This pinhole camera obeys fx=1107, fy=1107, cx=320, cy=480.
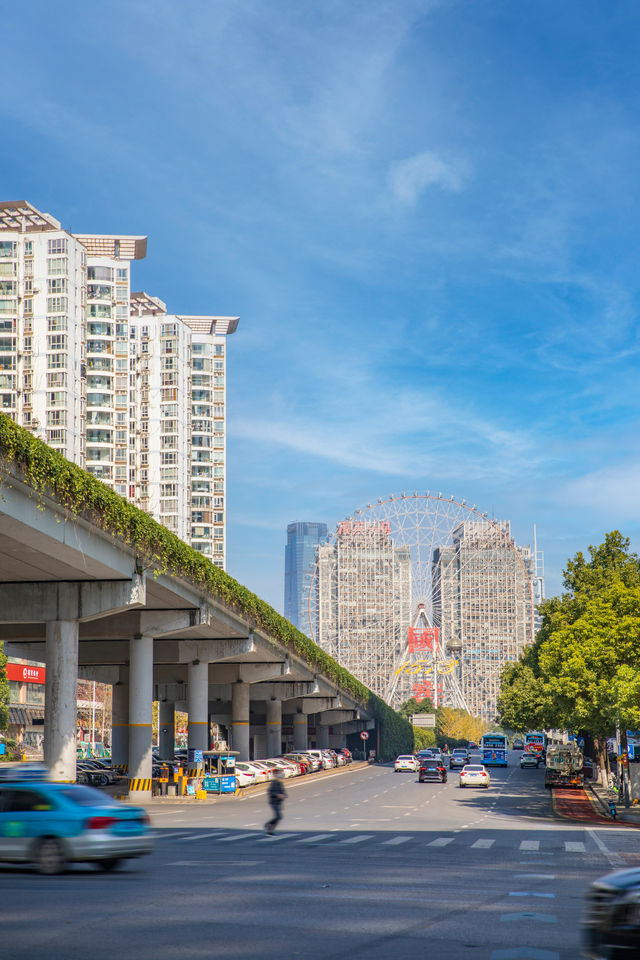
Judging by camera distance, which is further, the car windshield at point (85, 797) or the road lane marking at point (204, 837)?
the road lane marking at point (204, 837)

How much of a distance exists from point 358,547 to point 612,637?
11510 cm

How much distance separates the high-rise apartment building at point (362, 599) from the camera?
522ft

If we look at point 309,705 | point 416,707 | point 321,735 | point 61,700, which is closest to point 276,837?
point 61,700

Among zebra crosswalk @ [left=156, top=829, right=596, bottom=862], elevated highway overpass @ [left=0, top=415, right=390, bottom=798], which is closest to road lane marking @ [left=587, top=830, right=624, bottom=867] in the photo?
zebra crosswalk @ [left=156, top=829, right=596, bottom=862]

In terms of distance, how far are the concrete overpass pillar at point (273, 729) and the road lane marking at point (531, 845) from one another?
6991cm

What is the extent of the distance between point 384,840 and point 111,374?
103749 millimetres

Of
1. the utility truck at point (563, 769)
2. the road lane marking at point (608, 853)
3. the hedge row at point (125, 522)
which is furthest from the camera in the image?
the utility truck at point (563, 769)

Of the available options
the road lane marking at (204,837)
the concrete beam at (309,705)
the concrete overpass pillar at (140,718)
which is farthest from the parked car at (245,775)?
the concrete beam at (309,705)

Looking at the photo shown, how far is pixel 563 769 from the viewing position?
70312mm

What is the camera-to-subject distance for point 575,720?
53.7 meters

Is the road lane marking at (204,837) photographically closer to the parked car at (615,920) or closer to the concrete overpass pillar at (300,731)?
the parked car at (615,920)

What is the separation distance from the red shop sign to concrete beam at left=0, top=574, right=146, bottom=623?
7043 cm

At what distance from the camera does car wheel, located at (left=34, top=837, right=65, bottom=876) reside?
18469 millimetres

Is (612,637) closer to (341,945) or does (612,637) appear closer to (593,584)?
(593,584)
